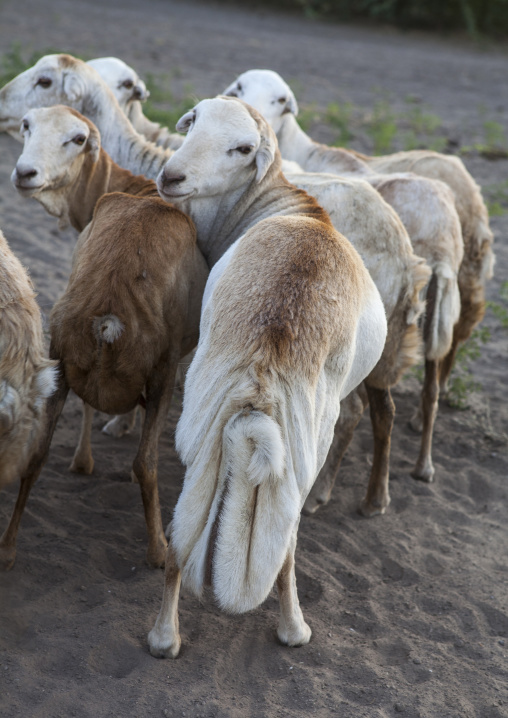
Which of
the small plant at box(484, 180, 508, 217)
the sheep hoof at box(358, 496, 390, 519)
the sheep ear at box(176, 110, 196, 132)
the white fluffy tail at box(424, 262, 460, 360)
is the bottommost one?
the sheep hoof at box(358, 496, 390, 519)

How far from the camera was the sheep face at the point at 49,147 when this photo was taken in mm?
4023

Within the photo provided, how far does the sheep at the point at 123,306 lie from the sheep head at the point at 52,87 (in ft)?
3.62

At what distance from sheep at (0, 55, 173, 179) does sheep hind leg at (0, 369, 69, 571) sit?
208 cm

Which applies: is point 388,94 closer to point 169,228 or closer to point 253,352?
point 169,228

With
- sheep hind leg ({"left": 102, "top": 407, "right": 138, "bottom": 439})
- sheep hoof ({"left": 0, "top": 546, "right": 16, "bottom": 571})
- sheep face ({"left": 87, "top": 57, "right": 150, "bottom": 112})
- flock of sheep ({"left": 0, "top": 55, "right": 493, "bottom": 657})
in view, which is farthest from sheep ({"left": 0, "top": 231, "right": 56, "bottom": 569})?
sheep face ({"left": 87, "top": 57, "right": 150, "bottom": 112})

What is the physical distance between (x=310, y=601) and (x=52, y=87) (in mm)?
3704

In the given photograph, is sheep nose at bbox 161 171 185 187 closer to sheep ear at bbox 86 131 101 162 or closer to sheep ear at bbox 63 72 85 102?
Answer: sheep ear at bbox 86 131 101 162

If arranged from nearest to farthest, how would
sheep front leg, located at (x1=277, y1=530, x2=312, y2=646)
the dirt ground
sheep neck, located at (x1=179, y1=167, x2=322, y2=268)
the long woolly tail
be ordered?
the long woolly tail < the dirt ground < sheep front leg, located at (x1=277, y1=530, x2=312, y2=646) < sheep neck, located at (x1=179, y1=167, x2=322, y2=268)

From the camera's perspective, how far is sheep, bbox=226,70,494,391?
527 centimetres

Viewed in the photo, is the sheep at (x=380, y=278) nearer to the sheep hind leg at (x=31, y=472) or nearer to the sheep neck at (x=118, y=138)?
the sheep neck at (x=118, y=138)

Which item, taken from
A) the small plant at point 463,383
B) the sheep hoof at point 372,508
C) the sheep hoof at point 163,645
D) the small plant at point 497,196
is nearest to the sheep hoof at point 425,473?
the sheep hoof at point 372,508

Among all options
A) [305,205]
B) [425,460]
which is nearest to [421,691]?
[425,460]

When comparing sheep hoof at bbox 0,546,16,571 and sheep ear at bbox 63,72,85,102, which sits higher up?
sheep ear at bbox 63,72,85,102

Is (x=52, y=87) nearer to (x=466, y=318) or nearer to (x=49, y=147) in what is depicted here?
(x=49, y=147)
